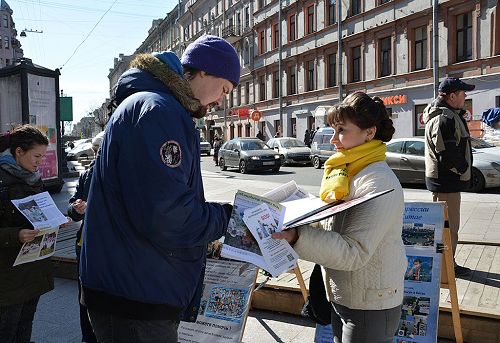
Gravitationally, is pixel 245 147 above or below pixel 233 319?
above

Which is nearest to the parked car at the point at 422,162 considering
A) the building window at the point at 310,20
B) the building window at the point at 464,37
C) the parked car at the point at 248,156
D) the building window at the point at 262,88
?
the parked car at the point at 248,156

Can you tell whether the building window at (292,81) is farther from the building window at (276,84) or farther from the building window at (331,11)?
the building window at (331,11)

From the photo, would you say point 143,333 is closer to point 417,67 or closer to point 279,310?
point 279,310

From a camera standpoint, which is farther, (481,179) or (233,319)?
(481,179)

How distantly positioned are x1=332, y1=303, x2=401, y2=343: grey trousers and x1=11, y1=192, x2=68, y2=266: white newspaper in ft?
6.12

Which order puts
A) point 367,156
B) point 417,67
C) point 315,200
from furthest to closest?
1. point 417,67
2. point 315,200
3. point 367,156

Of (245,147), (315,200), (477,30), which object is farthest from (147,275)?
(477,30)

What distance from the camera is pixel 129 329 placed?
5.63ft

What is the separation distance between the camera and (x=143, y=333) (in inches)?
67.7

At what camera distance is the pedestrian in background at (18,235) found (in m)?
3.03

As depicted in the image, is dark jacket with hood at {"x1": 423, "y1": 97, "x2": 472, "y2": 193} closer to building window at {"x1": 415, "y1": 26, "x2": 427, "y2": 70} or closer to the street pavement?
the street pavement

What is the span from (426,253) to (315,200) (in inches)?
58.1

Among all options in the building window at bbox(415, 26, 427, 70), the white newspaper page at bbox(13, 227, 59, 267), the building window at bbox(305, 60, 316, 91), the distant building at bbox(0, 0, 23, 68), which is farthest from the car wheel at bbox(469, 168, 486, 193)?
the distant building at bbox(0, 0, 23, 68)

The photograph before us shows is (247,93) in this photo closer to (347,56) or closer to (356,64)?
(347,56)
